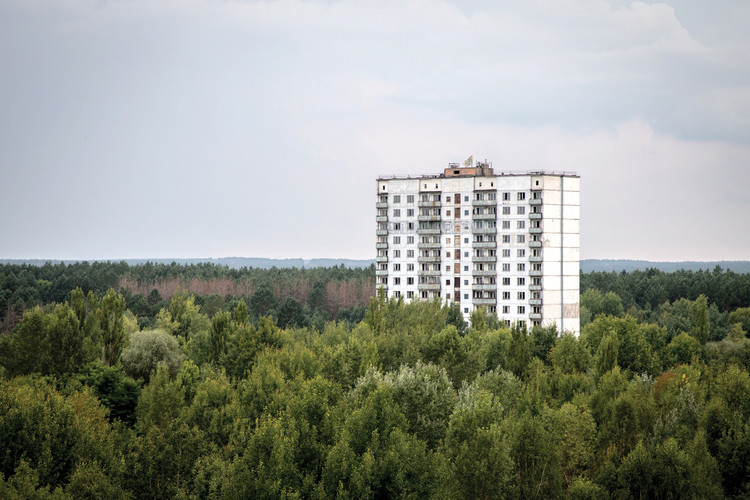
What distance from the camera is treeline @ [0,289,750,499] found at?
4300 cm

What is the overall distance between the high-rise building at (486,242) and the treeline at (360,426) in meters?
45.1

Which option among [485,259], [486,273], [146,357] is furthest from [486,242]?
[146,357]

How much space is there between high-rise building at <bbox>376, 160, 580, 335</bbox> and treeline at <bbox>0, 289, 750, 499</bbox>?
148ft

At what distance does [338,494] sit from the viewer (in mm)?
40188

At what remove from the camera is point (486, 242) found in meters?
134

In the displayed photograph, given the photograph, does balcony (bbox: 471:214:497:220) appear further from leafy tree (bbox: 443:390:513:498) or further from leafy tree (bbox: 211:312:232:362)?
leafy tree (bbox: 443:390:513:498)

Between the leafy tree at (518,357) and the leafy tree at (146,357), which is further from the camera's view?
the leafy tree at (146,357)

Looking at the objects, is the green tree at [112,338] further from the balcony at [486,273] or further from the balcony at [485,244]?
the balcony at [485,244]

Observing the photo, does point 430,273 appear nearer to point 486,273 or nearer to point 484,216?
point 486,273

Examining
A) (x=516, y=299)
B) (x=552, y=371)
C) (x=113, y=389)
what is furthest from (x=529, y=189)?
(x=113, y=389)

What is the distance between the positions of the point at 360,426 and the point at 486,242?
90.6 meters

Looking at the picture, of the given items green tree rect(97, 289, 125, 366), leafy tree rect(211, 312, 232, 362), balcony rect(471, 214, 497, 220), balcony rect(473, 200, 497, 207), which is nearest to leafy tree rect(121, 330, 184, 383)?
green tree rect(97, 289, 125, 366)

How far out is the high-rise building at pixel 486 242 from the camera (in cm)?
13125

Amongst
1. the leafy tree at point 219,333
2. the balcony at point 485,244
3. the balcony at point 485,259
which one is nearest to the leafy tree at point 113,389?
the leafy tree at point 219,333
